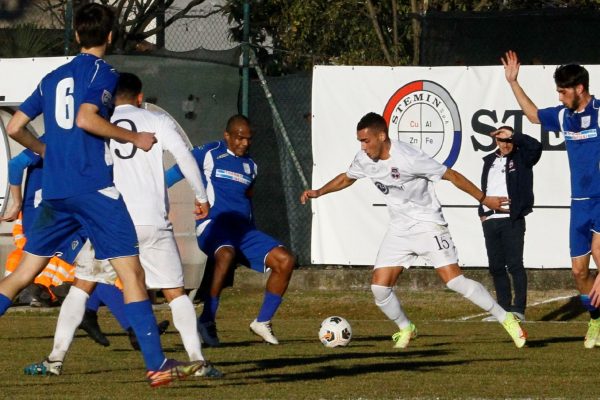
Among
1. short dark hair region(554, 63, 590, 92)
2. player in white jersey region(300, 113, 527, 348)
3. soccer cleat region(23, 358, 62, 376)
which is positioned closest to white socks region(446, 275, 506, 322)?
player in white jersey region(300, 113, 527, 348)

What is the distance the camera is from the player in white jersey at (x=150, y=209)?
9.08 m

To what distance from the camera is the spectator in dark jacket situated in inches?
607

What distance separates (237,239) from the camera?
41.4ft

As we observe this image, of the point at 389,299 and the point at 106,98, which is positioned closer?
the point at 106,98

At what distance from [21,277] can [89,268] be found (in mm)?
880

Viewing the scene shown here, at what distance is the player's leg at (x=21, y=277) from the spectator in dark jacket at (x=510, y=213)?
7460mm

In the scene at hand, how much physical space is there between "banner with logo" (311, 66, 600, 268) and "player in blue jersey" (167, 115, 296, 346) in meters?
4.63

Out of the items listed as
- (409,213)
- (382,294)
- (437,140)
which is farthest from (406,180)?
(437,140)

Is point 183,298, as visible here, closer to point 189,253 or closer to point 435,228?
point 435,228

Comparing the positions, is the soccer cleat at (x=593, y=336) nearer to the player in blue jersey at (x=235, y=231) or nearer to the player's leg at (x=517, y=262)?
the player in blue jersey at (x=235, y=231)

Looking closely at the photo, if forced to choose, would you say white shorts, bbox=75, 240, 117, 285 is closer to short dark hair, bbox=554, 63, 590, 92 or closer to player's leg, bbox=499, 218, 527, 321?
short dark hair, bbox=554, 63, 590, 92

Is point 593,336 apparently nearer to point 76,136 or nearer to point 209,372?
point 209,372

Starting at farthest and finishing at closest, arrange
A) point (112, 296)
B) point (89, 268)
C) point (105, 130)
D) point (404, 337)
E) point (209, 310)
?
point (209, 310)
point (404, 337)
point (112, 296)
point (89, 268)
point (105, 130)

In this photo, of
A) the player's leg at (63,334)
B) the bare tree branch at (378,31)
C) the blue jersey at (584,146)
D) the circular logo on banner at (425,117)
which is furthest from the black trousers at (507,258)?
the player's leg at (63,334)
